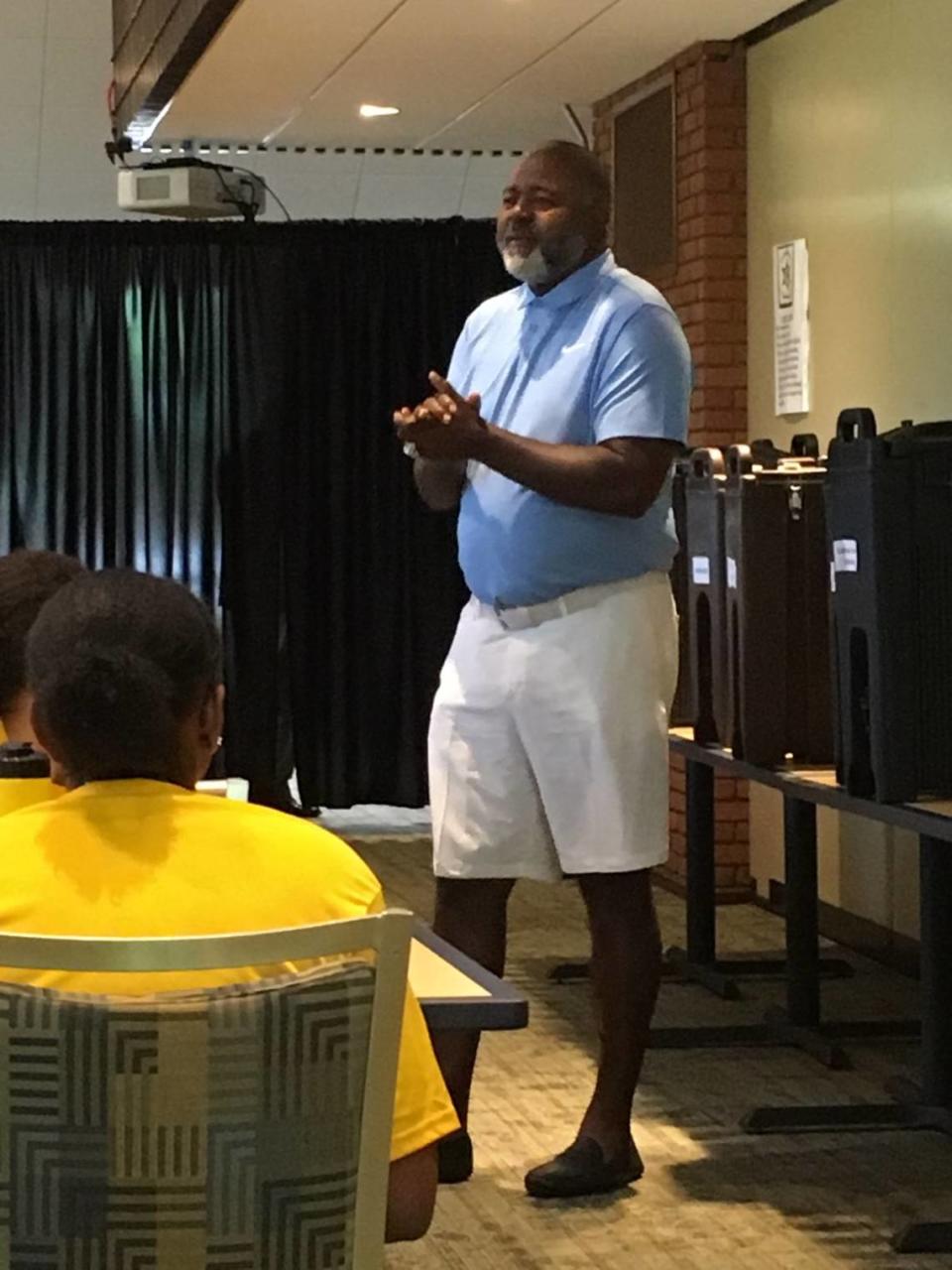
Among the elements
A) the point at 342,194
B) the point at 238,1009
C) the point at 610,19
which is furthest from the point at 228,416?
the point at 238,1009

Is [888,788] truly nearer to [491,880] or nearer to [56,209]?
[491,880]

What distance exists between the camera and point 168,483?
735 cm

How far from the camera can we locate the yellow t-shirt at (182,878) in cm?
145

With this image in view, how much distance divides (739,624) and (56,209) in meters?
4.04

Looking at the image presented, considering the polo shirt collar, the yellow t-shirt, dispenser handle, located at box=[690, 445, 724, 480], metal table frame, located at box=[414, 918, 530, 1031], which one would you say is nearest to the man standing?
the polo shirt collar

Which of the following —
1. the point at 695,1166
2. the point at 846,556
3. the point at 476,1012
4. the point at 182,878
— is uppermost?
the point at 846,556

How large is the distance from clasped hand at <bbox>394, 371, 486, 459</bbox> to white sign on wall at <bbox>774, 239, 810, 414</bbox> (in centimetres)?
259

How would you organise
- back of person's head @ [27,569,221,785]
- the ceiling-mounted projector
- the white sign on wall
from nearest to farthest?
back of person's head @ [27,569,221,785] < the white sign on wall < the ceiling-mounted projector

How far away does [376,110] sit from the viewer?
6.64 metres

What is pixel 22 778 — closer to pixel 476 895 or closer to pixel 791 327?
pixel 476 895

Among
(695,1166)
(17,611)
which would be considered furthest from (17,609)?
(695,1166)

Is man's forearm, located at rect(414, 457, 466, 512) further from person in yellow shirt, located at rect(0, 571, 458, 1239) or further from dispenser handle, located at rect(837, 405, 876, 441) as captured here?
person in yellow shirt, located at rect(0, 571, 458, 1239)

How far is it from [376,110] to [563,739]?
12.9ft

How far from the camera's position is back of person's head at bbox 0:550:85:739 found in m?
2.21
